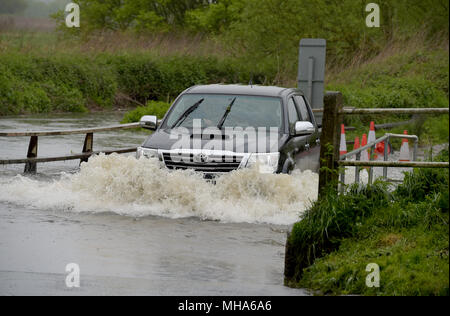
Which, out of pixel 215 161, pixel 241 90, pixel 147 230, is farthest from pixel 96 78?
pixel 147 230

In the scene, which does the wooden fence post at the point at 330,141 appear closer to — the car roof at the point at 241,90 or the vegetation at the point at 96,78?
the car roof at the point at 241,90

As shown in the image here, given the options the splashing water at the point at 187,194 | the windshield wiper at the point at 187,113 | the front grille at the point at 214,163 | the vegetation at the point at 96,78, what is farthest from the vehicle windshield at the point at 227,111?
the vegetation at the point at 96,78

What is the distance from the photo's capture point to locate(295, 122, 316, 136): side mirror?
12.0 metres

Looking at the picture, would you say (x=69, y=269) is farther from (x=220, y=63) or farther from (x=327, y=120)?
(x=220, y=63)

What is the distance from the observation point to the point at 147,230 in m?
10.1

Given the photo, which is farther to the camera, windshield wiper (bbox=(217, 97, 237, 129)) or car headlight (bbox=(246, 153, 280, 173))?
windshield wiper (bbox=(217, 97, 237, 129))

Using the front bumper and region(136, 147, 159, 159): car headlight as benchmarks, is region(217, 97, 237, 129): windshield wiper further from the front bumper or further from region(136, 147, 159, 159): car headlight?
region(136, 147, 159, 159): car headlight

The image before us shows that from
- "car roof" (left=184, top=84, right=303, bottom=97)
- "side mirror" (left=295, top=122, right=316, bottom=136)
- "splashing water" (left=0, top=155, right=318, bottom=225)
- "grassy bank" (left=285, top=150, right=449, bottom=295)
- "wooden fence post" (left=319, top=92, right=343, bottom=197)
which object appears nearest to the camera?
"grassy bank" (left=285, top=150, right=449, bottom=295)

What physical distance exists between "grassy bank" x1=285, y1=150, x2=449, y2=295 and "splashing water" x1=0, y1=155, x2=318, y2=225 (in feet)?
7.92

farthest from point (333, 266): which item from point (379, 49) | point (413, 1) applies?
point (413, 1)

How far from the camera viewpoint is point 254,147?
1153 centimetres

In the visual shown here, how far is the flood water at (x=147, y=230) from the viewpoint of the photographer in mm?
7504

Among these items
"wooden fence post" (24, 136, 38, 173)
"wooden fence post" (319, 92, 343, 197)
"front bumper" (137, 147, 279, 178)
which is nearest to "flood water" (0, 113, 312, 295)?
"front bumper" (137, 147, 279, 178)

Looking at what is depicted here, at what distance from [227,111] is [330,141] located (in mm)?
3812
